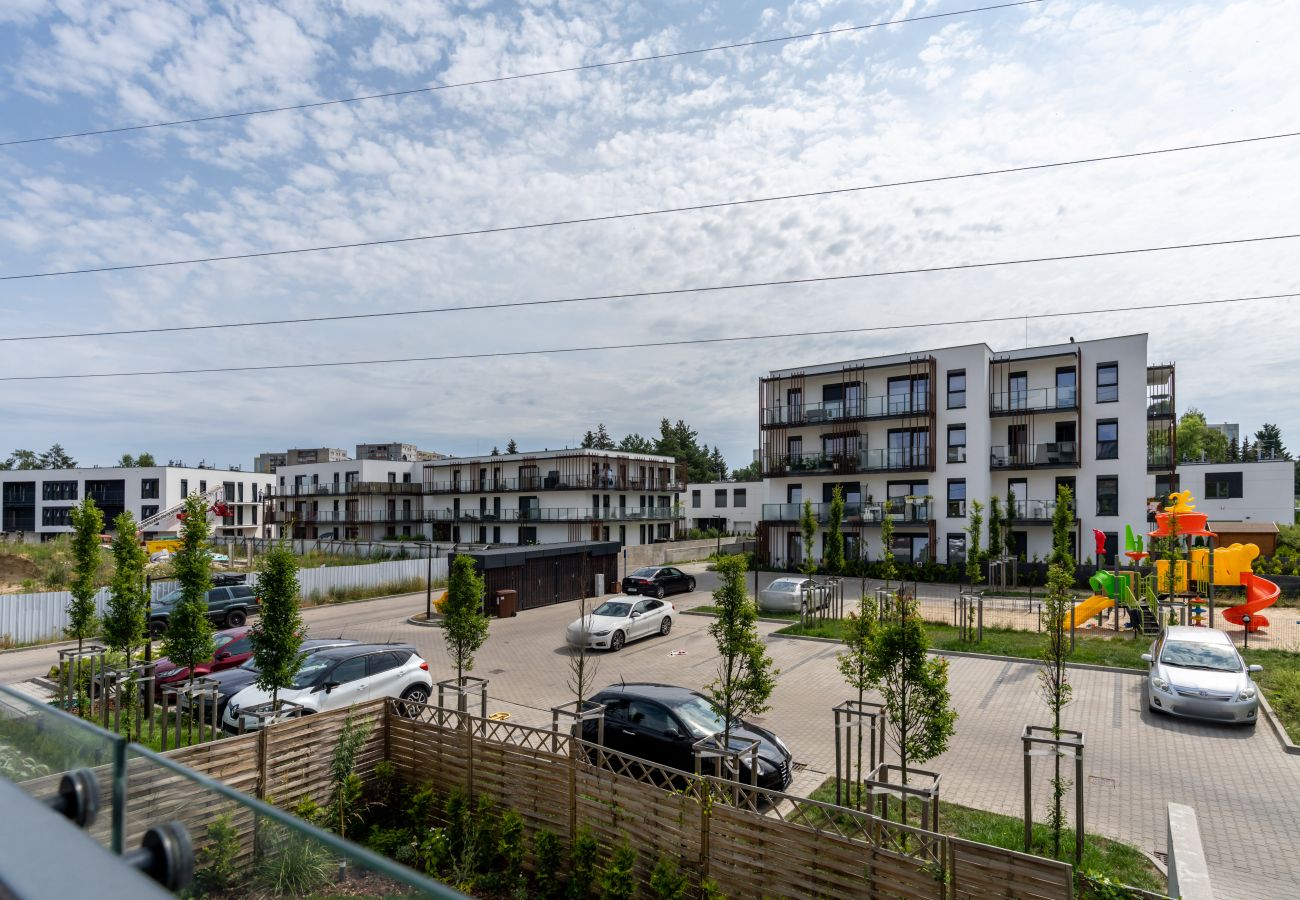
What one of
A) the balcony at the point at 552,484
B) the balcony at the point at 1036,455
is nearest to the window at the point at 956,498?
the balcony at the point at 1036,455

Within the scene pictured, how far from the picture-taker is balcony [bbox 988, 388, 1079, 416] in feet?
125

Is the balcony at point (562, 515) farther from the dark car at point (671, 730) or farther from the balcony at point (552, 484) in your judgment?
the dark car at point (671, 730)

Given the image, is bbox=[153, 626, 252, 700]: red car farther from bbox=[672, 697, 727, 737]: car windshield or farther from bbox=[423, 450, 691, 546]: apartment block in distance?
bbox=[423, 450, 691, 546]: apartment block in distance

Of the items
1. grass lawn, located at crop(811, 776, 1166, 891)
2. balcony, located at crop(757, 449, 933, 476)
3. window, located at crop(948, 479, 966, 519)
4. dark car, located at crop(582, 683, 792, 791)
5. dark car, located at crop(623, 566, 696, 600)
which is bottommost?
dark car, located at crop(623, 566, 696, 600)

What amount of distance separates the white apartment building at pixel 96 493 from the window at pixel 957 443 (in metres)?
62.4

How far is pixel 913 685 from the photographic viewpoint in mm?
9867

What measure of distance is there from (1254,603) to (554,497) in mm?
39845

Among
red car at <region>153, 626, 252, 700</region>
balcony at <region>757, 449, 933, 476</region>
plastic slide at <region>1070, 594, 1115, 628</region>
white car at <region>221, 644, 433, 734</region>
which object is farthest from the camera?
balcony at <region>757, 449, 933, 476</region>

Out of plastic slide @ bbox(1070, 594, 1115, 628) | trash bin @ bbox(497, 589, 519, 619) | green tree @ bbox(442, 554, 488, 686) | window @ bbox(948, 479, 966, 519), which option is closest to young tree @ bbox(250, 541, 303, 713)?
green tree @ bbox(442, 554, 488, 686)

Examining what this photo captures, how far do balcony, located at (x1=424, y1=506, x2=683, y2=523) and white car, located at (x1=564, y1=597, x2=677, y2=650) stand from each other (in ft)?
91.8

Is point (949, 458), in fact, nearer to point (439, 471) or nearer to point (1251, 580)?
point (1251, 580)

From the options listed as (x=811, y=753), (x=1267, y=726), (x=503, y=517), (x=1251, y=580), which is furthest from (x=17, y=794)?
(x=503, y=517)

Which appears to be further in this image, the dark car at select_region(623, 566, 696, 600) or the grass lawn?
the dark car at select_region(623, 566, 696, 600)

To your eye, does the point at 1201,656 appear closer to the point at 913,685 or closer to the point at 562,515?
the point at 913,685
